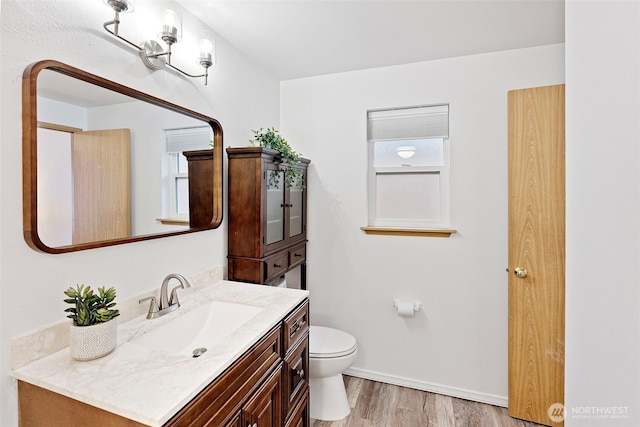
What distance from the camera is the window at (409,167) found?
2.37 m

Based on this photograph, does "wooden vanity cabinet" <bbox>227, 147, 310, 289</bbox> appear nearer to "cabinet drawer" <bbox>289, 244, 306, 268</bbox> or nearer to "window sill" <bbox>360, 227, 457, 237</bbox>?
"cabinet drawer" <bbox>289, 244, 306, 268</bbox>

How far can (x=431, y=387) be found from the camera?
2344 millimetres

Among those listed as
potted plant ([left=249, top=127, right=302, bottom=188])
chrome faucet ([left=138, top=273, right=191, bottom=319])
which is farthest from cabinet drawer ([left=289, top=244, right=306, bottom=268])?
chrome faucet ([left=138, top=273, right=191, bottom=319])

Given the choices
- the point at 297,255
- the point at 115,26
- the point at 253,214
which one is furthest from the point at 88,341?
the point at 297,255

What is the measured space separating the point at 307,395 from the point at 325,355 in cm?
32

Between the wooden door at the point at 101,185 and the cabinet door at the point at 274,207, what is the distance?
2.49 feet

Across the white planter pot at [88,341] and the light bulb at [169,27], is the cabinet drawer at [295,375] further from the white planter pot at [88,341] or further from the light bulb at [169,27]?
the light bulb at [169,27]

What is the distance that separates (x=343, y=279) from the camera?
8.47ft

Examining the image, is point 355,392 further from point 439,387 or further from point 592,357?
point 592,357

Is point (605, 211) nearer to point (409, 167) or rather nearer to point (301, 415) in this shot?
point (301, 415)

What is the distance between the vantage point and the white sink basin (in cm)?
129

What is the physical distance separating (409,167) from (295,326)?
1554 millimetres

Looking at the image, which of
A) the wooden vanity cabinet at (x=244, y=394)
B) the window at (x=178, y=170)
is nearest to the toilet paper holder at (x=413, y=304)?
the wooden vanity cabinet at (x=244, y=394)

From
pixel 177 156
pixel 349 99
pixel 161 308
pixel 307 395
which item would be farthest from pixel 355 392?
pixel 349 99
